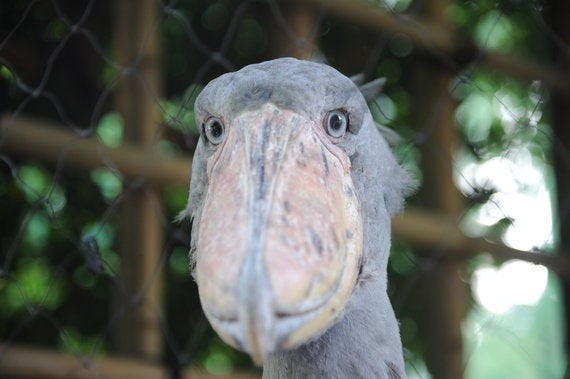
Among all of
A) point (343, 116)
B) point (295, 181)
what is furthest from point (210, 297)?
point (343, 116)

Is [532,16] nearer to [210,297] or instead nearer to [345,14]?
[345,14]

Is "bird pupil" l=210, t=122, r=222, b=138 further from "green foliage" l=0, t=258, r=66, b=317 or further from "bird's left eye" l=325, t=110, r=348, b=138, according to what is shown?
"green foliage" l=0, t=258, r=66, b=317

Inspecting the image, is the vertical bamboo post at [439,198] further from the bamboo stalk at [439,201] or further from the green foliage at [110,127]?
the green foliage at [110,127]

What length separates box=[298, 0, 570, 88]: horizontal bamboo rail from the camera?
7.05 feet

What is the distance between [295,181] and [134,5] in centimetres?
121

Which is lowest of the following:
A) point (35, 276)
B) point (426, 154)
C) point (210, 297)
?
point (35, 276)

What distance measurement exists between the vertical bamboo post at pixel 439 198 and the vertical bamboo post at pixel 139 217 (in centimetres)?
71

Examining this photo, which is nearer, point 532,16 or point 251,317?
point 251,317

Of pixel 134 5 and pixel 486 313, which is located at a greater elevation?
pixel 134 5

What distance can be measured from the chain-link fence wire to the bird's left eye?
3.21 ft

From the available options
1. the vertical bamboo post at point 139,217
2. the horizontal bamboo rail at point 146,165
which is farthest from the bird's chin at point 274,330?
the vertical bamboo post at point 139,217

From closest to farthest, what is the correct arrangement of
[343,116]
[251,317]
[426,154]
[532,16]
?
[251,317] → [343,116] → [426,154] → [532,16]

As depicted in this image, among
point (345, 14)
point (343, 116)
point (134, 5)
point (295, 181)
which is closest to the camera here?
point (295, 181)

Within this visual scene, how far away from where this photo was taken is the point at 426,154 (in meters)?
2.36
